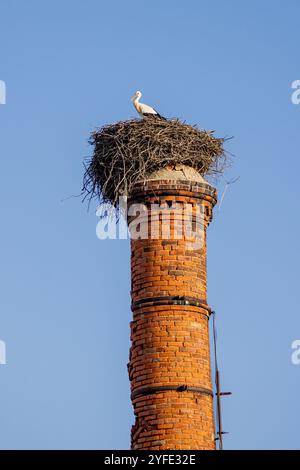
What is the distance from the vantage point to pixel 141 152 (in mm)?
22266

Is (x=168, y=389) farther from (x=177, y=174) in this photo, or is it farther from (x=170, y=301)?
(x=177, y=174)

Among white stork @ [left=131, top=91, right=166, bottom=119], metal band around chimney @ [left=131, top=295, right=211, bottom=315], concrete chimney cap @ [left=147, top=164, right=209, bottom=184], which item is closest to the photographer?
metal band around chimney @ [left=131, top=295, right=211, bottom=315]

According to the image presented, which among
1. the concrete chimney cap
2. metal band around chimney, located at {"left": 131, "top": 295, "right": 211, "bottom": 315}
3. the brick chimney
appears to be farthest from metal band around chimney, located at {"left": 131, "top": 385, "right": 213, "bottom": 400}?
the concrete chimney cap

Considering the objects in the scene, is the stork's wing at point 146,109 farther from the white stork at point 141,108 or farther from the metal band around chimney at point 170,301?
the metal band around chimney at point 170,301

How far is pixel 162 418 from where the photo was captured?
67.9ft

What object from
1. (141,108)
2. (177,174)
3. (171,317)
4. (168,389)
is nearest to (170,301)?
(171,317)

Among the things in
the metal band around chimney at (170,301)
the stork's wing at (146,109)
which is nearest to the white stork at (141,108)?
the stork's wing at (146,109)

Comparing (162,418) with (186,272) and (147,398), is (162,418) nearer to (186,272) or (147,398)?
(147,398)

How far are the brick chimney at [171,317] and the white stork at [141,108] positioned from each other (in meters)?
1.85

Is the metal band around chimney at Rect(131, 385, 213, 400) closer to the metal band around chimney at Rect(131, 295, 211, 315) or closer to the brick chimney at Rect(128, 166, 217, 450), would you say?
the brick chimney at Rect(128, 166, 217, 450)

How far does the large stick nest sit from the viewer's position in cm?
2228

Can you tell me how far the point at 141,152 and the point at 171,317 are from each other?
8.28 ft

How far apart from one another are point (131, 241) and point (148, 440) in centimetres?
293

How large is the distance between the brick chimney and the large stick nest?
213mm
